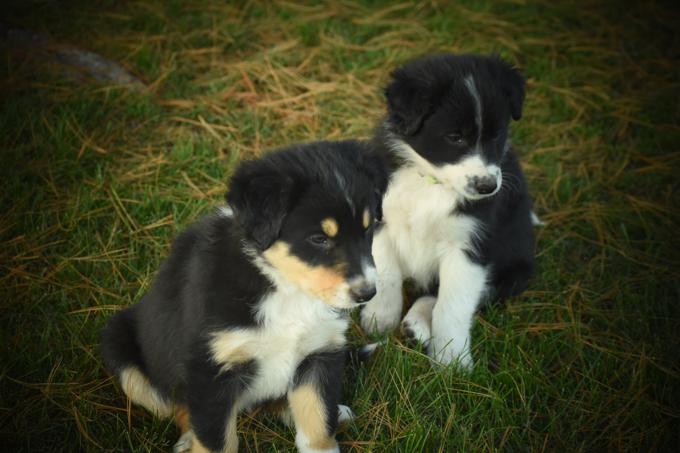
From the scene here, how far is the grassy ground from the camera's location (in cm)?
311

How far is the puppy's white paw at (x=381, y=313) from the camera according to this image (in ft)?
12.2

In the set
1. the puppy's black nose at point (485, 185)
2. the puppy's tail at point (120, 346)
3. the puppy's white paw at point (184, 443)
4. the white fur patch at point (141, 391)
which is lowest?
the puppy's white paw at point (184, 443)

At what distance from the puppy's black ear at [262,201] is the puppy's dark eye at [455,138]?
1217mm

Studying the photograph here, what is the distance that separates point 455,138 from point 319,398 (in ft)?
4.85

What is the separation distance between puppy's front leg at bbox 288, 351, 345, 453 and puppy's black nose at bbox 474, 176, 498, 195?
1113 mm

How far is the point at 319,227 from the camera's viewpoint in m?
2.50

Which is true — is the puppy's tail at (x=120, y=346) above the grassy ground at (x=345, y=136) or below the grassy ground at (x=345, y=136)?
above

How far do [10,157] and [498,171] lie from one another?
321 cm

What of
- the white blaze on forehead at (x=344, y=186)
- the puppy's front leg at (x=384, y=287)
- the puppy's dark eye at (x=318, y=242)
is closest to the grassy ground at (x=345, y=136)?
the puppy's front leg at (x=384, y=287)

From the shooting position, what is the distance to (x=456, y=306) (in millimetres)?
3566

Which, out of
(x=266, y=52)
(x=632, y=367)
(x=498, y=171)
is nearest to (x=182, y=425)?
(x=498, y=171)

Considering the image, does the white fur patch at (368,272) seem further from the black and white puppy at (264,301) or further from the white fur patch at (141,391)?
the white fur patch at (141,391)

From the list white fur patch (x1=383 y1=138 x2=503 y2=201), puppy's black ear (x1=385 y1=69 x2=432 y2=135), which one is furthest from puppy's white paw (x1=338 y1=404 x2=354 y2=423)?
puppy's black ear (x1=385 y1=69 x2=432 y2=135)

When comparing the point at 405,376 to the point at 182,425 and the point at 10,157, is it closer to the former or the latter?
the point at 182,425
